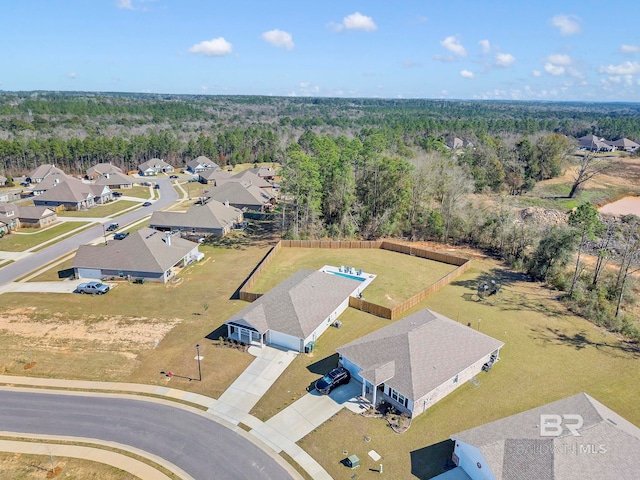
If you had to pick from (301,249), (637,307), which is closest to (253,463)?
(301,249)

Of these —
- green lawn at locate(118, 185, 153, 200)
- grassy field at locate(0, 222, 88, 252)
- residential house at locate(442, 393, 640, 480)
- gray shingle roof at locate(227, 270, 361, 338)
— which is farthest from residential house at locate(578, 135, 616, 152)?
grassy field at locate(0, 222, 88, 252)

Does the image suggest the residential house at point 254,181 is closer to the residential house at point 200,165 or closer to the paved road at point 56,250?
the paved road at point 56,250

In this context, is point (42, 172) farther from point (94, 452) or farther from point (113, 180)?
point (94, 452)

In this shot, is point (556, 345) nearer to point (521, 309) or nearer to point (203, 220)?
point (521, 309)

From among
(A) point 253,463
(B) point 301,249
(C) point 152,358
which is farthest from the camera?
(B) point 301,249

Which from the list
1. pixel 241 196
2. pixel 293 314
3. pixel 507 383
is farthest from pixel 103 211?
pixel 507 383

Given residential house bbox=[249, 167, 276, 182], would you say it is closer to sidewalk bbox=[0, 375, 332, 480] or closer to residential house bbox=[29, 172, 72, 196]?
residential house bbox=[29, 172, 72, 196]
